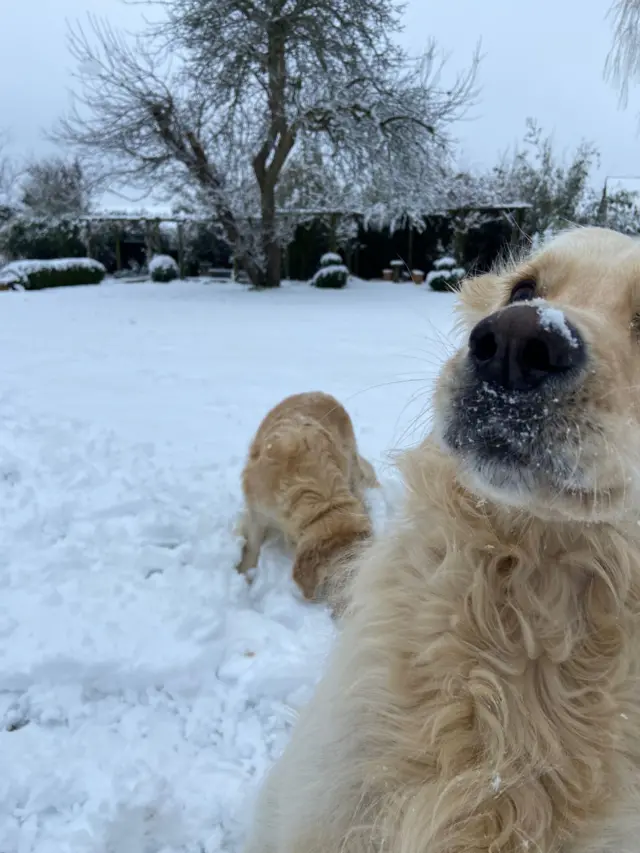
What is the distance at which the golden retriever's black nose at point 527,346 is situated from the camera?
3.93 feet

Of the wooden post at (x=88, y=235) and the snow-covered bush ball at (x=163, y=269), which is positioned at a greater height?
the wooden post at (x=88, y=235)

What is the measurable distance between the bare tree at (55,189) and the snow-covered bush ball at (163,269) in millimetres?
2894

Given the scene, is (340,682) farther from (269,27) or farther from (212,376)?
(269,27)

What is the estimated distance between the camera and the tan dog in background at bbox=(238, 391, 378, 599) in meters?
3.48

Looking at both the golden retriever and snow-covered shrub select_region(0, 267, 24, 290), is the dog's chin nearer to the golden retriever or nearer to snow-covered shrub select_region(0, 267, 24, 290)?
the golden retriever

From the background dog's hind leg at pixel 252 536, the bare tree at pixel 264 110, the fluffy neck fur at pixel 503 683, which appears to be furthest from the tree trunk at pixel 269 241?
the fluffy neck fur at pixel 503 683

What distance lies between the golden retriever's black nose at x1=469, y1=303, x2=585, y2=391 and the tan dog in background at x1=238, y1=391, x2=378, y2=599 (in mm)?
2116

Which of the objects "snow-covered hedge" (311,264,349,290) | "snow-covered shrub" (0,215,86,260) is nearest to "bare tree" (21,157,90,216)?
"snow-covered shrub" (0,215,86,260)

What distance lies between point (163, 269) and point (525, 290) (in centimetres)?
2076

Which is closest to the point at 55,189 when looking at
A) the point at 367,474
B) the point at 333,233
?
the point at 333,233

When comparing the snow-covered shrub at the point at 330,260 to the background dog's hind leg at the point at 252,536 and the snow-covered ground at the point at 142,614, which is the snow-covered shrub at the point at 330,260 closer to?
the snow-covered ground at the point at 142,614

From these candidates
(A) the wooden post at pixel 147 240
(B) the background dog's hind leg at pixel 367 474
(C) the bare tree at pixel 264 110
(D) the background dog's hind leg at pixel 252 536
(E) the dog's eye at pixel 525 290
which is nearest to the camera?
(E) the dog's eye at pixel 525 290

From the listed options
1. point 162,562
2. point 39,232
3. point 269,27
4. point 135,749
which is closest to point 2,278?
point 39,232

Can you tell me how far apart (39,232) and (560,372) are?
24.8m
